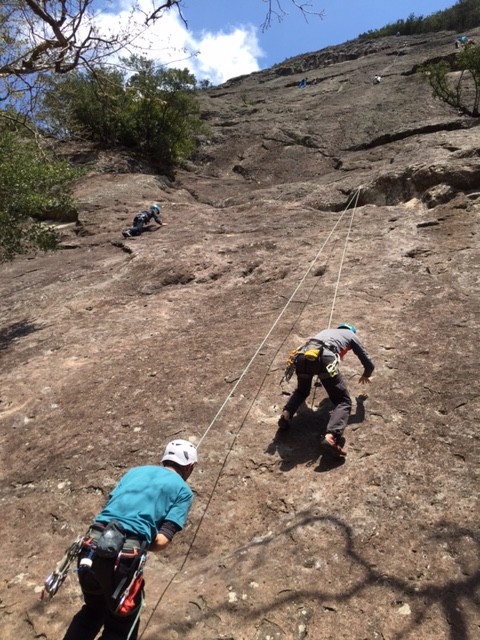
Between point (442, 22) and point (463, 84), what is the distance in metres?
32.5

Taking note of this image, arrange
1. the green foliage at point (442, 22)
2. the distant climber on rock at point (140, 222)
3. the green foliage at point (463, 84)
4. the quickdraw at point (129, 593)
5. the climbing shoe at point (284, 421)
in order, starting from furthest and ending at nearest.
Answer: the green foliage at point (442, 22)
the green foliage at point (463, 84)
the distant climber on rock at point (140, 222)
the climbing shoe at point (284, 421)
the quickdraw at point (129, 593)

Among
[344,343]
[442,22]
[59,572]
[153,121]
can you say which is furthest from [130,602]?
[442,22]

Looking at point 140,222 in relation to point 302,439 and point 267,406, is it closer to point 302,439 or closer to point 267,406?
point 267,406

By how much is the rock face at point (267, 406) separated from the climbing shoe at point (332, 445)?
129 mm

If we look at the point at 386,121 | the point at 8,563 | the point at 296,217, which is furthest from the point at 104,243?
the point at 386,121

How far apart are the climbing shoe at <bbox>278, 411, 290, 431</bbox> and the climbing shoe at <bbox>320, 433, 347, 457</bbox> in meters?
0.49

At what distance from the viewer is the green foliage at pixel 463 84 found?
17.5 meters

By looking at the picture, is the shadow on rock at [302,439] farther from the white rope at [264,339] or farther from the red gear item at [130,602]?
the red gear item at [130,602]

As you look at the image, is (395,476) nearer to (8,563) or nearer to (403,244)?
(8,563)

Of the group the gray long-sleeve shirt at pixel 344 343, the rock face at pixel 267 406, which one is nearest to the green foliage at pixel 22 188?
Answer: the rock face at pixel 267 406

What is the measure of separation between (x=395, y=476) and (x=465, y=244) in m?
5.33

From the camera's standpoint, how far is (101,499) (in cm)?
470

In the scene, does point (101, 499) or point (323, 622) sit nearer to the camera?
point (323, 622)

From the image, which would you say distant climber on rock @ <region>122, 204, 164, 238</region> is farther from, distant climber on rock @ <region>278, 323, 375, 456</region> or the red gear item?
the red gear item
